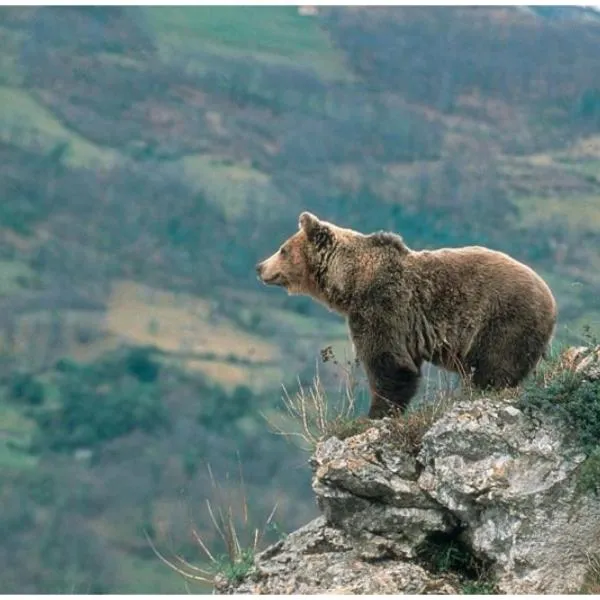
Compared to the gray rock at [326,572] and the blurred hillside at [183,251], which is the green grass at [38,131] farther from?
the gray rock at [326,572]

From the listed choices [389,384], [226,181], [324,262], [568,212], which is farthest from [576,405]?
[226,181]

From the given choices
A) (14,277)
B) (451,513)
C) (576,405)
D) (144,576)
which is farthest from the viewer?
(14,277)

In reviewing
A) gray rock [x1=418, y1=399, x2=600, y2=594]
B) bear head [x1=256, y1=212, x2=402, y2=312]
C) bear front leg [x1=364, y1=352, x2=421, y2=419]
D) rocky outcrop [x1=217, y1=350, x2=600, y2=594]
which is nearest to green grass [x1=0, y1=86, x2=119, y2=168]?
bear head [x1=256, y1=212, x2=402, y2=312]

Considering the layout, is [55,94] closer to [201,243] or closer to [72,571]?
[201,243]

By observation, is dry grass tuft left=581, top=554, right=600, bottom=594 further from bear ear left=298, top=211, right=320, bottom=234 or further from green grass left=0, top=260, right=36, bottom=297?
green grass left=0, top=260, right=36, bottom=297

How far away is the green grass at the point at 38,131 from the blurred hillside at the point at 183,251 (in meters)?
0.27

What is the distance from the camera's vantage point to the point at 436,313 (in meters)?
15.0

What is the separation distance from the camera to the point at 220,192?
17512 cm

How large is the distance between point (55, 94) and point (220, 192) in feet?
87.2

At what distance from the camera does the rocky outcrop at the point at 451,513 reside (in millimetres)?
13180

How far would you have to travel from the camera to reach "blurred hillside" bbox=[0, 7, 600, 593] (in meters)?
116

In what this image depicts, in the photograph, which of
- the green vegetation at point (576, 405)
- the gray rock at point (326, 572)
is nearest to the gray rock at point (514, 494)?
the green vegetation at point (576, 405)

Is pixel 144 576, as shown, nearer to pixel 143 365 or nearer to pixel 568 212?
pixel 143 365

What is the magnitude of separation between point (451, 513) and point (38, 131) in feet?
548
